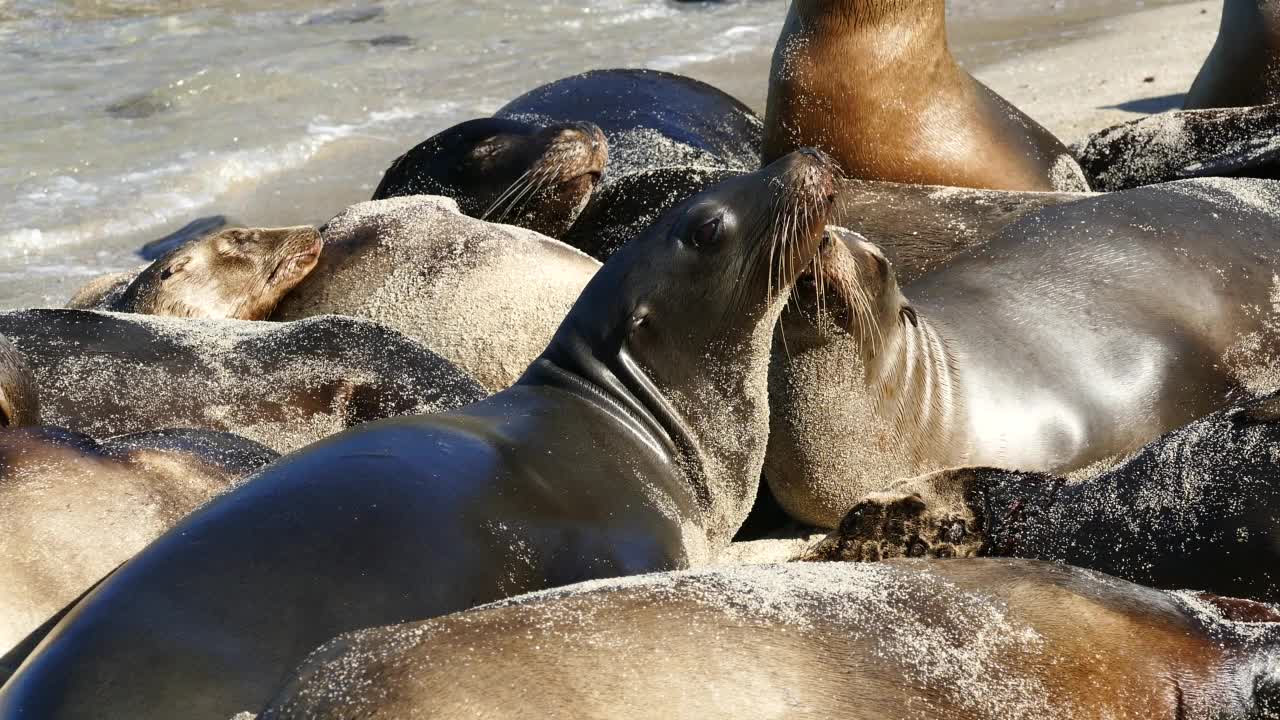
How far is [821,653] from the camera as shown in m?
2.12

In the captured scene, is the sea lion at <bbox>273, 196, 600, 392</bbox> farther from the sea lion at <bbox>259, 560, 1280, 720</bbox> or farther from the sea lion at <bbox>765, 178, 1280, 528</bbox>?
the sea lion at <bbox>259, 560, 1280, 720</bbox>

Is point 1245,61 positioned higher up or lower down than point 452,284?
higher up

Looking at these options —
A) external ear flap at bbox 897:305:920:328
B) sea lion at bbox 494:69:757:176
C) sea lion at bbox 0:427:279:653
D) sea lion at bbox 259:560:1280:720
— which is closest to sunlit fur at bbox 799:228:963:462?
external ear flap at bbox 897:305:920:328

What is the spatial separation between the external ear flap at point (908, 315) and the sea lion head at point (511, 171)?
2.01 m

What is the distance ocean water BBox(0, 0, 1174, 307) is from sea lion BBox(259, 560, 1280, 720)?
19.9 feet

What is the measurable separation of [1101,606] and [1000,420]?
6.61ft

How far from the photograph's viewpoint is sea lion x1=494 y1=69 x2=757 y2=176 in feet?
21.9

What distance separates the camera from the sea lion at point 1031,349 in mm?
4195

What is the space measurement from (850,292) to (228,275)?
9.00 feet

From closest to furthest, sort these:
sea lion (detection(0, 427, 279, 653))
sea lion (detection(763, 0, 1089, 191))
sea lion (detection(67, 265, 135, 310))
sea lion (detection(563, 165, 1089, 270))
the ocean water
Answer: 1. sea lion (detection(0, 427, 279, 653))
2. sea lion (detection(563, 165, 1089, 270))
3. sea lion (detection(763, 0, 1089, 191))
4. sea lion (detection(67, 265, 135, 310))
5. the ocean water

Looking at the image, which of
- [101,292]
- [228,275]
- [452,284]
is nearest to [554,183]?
[452,284]

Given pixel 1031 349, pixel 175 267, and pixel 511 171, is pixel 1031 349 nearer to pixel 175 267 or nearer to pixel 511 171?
pixel 511 171

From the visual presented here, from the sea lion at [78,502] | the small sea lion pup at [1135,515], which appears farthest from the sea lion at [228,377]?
the small sea lion pup at [1135,515]

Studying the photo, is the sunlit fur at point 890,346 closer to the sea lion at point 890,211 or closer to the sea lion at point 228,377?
the sea lion at point 890,211
